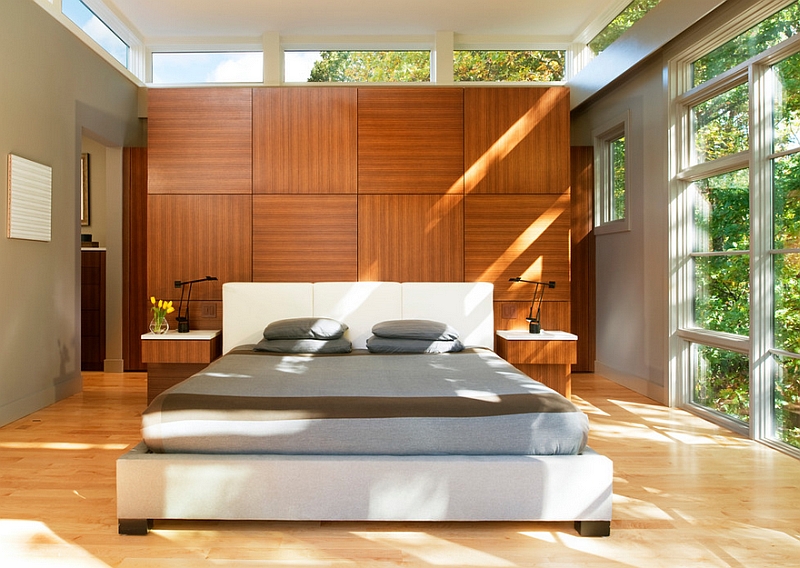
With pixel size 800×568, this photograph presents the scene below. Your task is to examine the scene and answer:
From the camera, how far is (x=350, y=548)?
218 centimetres

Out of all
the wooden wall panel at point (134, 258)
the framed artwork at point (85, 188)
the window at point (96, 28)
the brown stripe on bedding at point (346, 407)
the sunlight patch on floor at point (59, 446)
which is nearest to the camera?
the brown stripe on bedding at point (346, 407)

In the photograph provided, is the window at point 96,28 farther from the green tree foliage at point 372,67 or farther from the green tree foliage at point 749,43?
the green tree foliage at point 749,43

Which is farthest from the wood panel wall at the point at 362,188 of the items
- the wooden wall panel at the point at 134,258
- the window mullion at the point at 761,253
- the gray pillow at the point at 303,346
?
the window mullion at the point at 761,253

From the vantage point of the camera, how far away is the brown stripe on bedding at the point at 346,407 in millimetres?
2369

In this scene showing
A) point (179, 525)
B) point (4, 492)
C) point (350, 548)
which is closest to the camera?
point (350, 548)

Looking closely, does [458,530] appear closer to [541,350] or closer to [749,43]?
[541,350]

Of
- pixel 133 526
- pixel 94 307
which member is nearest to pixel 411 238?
pixel 133 526

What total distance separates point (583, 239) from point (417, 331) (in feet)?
8.64

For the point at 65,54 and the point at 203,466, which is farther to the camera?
the point at 65,54

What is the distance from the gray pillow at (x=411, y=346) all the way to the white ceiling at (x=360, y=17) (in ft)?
9.69

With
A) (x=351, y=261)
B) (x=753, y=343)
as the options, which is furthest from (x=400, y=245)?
(x=753, y=343)

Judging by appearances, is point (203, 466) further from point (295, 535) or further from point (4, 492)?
point (4, 492)

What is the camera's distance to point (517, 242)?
4.85 m

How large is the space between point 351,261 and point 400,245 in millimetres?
422
